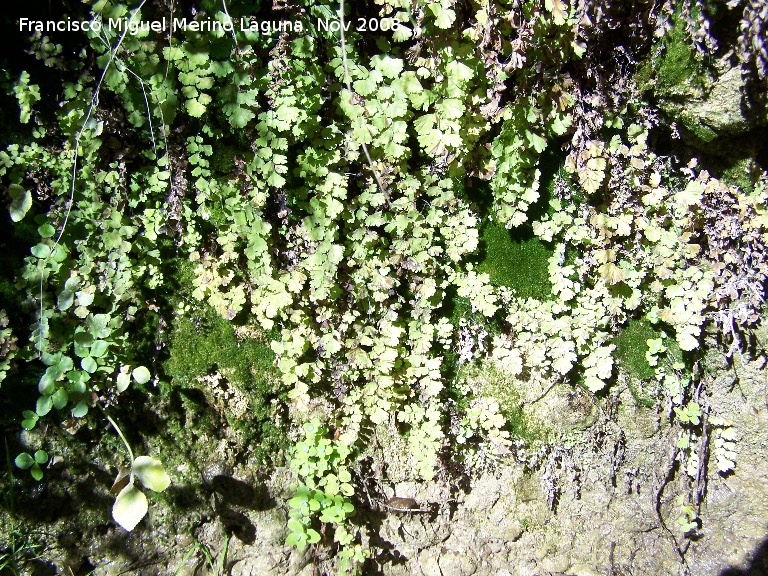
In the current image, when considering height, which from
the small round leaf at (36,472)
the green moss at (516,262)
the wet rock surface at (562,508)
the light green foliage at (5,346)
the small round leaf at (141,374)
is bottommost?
the wet rock surface at (562,508)

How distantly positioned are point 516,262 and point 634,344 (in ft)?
2.57

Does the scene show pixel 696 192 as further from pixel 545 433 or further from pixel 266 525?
pixel 266 525

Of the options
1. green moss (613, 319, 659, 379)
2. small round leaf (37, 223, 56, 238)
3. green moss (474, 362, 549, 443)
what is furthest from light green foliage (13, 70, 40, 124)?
green moss (613, 319, 659, 379)

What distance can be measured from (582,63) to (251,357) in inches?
78.5

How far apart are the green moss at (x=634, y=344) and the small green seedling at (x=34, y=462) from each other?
2.73 metres

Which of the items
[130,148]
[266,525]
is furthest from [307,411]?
[130,148]

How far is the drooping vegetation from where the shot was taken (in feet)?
6.66

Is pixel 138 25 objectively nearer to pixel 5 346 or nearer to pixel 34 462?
pixel 5 346

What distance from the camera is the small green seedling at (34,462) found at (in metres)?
2.16

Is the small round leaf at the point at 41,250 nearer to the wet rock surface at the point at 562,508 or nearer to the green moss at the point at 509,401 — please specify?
the wet rock surface at the point at 562,508

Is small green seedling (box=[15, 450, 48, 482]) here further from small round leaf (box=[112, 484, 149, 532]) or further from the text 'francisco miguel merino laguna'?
the text 'francisco miguel merino laguna'

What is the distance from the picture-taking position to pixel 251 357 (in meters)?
2.49

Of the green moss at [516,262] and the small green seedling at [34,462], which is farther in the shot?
the green moss at [516,262]

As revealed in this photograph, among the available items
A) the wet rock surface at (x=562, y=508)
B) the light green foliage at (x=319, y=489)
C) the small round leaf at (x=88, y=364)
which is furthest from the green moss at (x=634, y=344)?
the small round leaf at (x=88, y=364)
